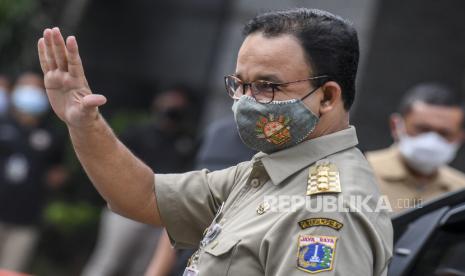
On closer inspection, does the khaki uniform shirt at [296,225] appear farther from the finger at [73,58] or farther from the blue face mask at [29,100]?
the blue face mask at [29,100]

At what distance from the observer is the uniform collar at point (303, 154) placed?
248cm

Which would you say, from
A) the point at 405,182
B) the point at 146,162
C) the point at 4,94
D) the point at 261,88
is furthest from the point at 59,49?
the point at 4,94

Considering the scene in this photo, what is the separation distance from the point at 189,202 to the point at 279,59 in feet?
1.82

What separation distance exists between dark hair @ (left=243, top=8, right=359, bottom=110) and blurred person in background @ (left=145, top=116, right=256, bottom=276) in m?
1.60

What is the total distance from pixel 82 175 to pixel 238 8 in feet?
7.60

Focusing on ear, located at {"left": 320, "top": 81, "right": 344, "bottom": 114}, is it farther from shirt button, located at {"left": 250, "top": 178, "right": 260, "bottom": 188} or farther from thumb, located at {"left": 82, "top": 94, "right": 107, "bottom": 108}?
thumb, located at {"left": 82, "top": 94, "right": 107, "bottom": 108}

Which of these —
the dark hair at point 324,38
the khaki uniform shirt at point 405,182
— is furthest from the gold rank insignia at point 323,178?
the khaki uniform shirt at point 405,182

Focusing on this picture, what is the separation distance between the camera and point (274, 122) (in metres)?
2.53

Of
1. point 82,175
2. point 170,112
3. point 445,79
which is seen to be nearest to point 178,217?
point 170,112

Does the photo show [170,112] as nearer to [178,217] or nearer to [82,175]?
[82,175]

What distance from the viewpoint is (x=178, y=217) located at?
9.14 feet

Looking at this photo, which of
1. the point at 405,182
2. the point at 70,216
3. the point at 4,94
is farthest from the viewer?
the point at 70,216

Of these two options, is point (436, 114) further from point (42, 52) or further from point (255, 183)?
point (42, 52)

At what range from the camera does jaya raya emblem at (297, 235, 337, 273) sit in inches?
87.1
